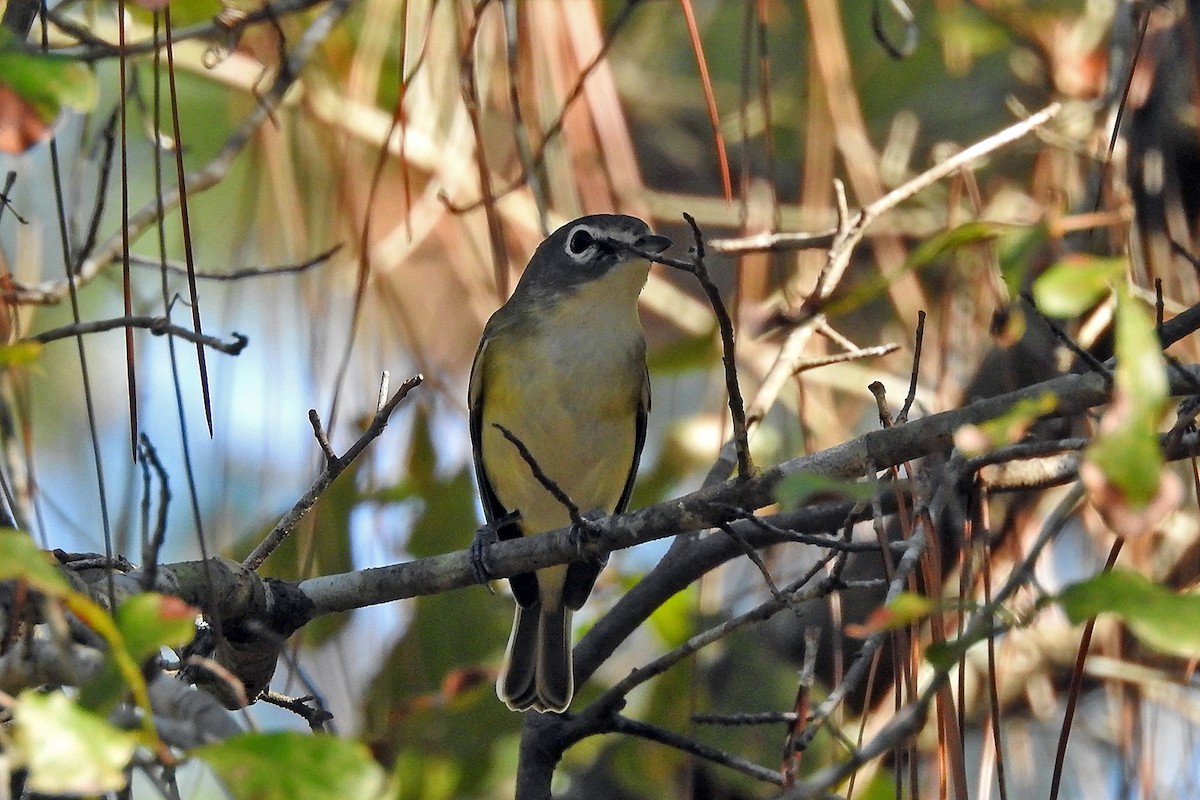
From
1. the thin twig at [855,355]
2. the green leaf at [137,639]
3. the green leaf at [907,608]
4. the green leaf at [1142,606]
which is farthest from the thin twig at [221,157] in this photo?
the green leaf at [1142,606]

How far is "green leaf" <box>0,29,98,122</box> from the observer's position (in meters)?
1.37

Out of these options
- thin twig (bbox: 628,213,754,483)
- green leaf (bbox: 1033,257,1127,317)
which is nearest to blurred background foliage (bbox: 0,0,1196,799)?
thin twig (bbox: 628,213,754,483)

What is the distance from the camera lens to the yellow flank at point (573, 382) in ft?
13.6

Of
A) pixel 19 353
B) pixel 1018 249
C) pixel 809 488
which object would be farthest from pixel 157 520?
pixel 1018 249

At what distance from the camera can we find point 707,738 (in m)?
3.54

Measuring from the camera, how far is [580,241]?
3951 millimetres

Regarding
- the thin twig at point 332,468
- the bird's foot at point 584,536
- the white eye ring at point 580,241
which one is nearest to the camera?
the thin twig at point 332,468

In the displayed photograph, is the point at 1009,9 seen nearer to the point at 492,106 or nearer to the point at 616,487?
the point at 492,106

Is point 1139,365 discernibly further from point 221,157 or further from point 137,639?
point 221,157

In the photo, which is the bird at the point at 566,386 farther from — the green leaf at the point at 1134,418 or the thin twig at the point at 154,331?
the green leaf at the point at 1134,418

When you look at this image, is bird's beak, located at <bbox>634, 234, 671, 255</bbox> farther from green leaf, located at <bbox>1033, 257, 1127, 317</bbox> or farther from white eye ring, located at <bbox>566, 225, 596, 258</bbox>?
green leaf, located at <bbox>1033, 257, 1127, 317</bbox>

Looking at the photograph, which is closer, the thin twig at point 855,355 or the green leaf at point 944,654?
the green leaf at point 944,654

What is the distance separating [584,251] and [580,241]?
0.05 metres

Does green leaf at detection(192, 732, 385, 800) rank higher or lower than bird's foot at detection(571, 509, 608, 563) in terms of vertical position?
lower
